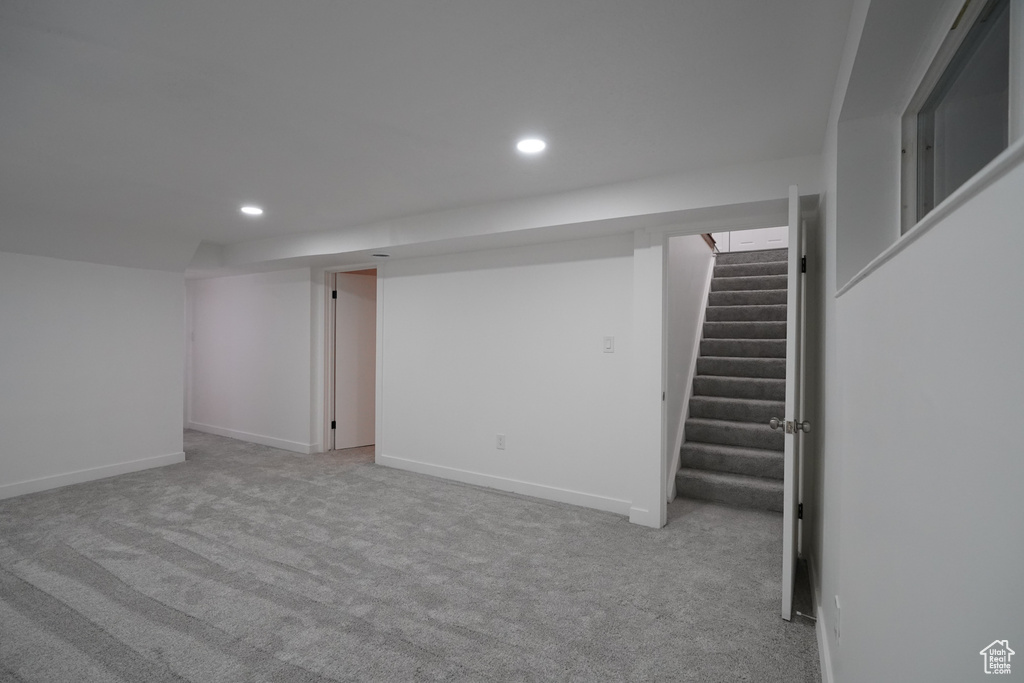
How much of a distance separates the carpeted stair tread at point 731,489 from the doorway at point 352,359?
10.7ft

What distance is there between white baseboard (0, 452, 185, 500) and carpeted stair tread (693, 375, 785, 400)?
17.1 feet

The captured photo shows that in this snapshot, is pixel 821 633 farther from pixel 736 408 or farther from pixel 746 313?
pixel 746 313

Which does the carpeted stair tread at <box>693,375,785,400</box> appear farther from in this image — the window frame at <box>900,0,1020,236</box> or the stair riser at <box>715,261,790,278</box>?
the window frame at <box>900,0,1020,236</box>

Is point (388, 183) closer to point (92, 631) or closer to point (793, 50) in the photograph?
point (793, 50)

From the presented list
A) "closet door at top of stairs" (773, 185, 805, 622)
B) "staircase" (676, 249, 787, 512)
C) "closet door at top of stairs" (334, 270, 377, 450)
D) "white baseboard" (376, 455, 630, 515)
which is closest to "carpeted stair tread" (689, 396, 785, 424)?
"staircase" (676, 249, 787, 512)

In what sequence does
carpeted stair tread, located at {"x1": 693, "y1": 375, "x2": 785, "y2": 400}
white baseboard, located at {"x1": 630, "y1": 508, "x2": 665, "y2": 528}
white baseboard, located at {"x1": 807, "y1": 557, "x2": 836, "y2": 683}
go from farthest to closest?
carpeted stair tread, located at {"x1": 693, "y1": 375, "x2": 785, "y2": 400} < white baseboard, located at {"x1": 630, "y1": 508, "x2": 665, "y2": 528} < white baseboard, located at {"x1": 807, "y1": 557, "x2": 836, "y2": 683}

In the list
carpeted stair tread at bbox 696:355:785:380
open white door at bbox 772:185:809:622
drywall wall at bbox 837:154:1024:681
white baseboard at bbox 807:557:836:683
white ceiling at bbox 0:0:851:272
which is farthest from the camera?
carpeted stair tread at bbox 696:355:785:380

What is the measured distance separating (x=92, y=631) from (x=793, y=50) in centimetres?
354

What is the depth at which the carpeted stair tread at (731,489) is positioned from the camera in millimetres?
3570

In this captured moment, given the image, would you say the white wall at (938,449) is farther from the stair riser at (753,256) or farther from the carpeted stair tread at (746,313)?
the stair riser at (753,256)

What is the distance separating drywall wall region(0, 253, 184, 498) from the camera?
3969mm

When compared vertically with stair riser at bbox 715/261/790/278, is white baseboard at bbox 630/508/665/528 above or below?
below

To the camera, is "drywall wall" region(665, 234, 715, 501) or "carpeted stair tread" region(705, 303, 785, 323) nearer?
"drywall wall" region(665, 234, 715, 501)

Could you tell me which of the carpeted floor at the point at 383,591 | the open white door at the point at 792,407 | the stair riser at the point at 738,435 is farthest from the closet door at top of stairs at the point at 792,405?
the stair riser at the point at 738,435
